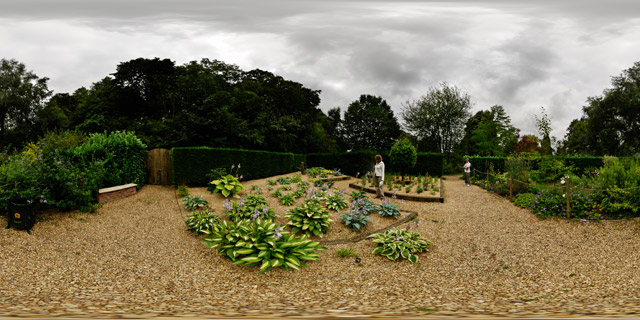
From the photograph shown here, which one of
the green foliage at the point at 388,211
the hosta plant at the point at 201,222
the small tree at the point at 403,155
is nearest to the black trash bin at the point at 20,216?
the hosta plant at the point at 201,222

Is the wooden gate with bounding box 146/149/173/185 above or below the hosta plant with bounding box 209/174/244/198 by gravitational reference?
above

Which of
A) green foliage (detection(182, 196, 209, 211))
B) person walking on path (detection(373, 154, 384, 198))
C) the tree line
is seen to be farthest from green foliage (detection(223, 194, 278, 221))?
the tree line

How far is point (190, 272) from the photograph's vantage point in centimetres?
558

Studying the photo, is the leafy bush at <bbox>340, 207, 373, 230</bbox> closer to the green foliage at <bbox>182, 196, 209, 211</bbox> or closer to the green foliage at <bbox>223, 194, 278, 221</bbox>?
the green foliage at <bbox>223, 194, 278, 221</bbox>

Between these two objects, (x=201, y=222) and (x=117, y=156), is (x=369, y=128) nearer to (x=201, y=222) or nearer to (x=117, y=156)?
(x=117, y=156)

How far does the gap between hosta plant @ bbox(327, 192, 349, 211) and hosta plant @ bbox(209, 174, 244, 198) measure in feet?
10.1

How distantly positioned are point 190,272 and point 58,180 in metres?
5.47

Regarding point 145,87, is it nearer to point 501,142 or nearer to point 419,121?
point 419,121

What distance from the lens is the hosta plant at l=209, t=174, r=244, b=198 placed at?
420 inches

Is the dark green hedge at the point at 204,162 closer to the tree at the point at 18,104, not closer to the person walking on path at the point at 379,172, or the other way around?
the person walking on path at the point at 379,172

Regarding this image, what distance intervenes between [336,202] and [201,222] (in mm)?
3694

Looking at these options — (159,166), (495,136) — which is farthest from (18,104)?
(495,136)

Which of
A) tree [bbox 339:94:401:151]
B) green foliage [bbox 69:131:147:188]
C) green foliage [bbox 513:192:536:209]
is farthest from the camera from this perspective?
tree [bbox 339:94:401:151]

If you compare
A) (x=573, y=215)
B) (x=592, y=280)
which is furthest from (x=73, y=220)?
(x=573, y=215)
